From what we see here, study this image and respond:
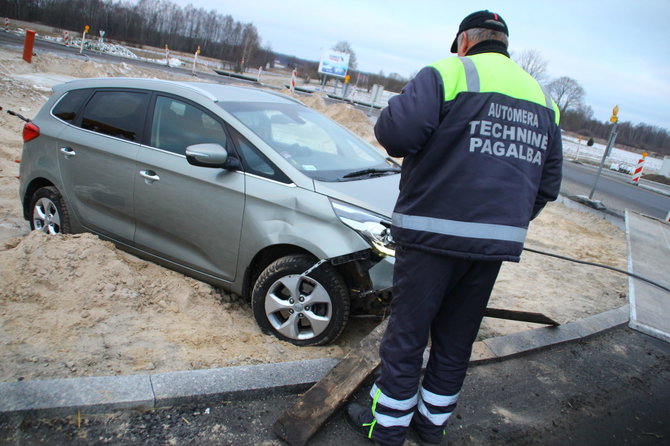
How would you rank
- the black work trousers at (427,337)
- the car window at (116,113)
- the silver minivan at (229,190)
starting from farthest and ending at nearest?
the car window at (116,113) < the silver minivan at (229,190) < the black work trousers at (427,337)

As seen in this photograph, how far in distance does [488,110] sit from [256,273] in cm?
220

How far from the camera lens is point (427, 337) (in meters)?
2.38

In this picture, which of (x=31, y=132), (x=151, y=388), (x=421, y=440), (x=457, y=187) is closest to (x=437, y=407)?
(x=421, y=440)

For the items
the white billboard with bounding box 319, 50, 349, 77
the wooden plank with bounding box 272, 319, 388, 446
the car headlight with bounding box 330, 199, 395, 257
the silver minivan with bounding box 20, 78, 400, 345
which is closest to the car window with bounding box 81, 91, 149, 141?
the silver minivan with bounding box 20, 78, 400, 345

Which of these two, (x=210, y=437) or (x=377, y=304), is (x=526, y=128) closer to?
(x=377, y=304)

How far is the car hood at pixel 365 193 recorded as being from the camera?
336cm

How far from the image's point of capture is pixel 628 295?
5465 mm

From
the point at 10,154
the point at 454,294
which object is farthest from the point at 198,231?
the point at 10,154

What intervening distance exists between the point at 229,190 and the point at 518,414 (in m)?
2.46

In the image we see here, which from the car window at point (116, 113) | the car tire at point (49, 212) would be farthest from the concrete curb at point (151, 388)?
the car tire at point (49, 212)

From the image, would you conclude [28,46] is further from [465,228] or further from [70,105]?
[465,228]

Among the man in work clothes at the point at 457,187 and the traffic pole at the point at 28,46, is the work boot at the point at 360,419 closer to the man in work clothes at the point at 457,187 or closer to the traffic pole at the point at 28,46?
the man in work clothes at the point at 457,187

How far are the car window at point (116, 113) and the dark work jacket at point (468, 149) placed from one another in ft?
8.96

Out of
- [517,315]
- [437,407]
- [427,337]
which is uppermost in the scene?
[427,337]
